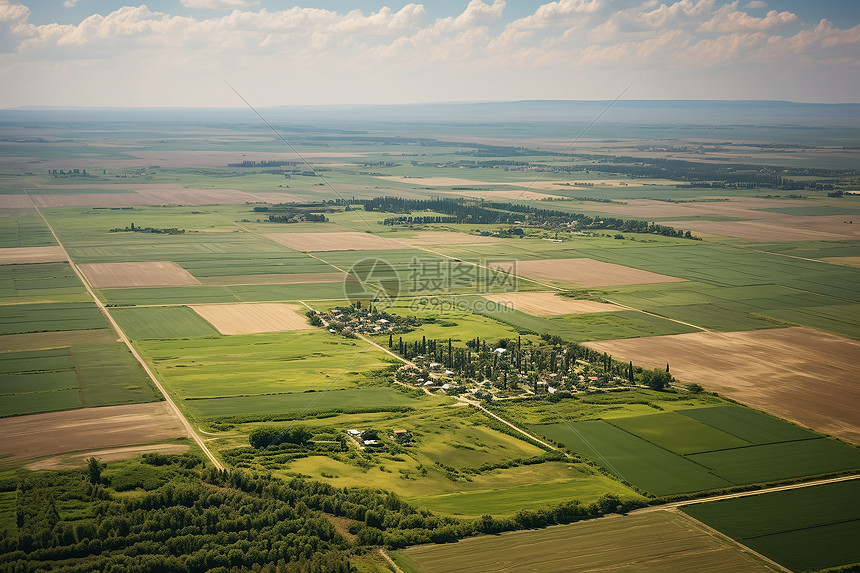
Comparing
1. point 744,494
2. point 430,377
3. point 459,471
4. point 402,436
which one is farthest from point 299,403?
point 744,494

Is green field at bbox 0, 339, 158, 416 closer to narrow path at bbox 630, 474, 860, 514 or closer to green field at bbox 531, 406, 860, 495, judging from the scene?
green field at bbox 531, 406, 860, 495

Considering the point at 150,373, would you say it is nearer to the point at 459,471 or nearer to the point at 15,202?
the point at 459,471

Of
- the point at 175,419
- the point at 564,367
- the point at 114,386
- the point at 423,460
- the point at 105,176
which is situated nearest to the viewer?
the point at 423,460

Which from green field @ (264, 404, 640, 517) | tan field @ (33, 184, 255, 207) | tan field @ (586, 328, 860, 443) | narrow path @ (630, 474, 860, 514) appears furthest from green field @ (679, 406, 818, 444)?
tan field @ (33, 184, 255, 207)

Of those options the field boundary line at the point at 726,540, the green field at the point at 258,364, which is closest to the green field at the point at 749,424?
the field boundary line at the point at 726,540

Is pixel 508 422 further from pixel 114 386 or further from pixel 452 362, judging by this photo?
pixel 114 386

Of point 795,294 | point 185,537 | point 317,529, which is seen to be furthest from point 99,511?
point 795,294
